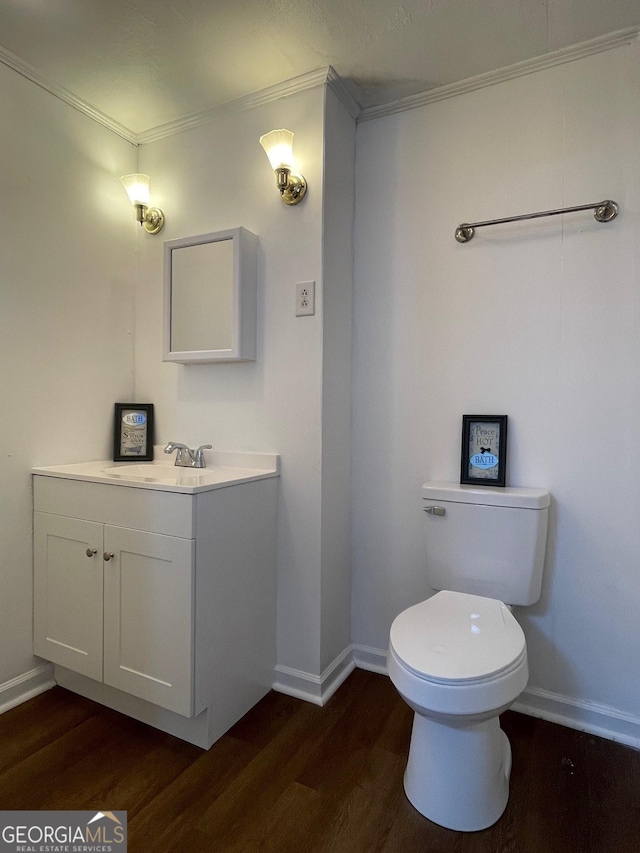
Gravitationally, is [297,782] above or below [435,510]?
below

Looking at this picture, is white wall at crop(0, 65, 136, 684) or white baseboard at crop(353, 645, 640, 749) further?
white wall at crop(0, 65, 136, 684)

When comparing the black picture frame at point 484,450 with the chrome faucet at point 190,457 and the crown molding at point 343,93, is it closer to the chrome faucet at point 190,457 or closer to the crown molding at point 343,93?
the chrome faucet at point 190,457

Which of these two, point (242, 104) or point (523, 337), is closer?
point (523, 337)

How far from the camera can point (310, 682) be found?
1710mm

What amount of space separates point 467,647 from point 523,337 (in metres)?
1.03

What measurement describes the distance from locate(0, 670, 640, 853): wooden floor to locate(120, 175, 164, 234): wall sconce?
6.23 feet

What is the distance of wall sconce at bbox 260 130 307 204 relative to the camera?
63.3 inches

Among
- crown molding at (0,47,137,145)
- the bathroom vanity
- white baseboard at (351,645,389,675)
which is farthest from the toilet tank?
crown molding at (0,47,137,145)

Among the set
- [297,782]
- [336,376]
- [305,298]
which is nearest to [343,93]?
[305,298]

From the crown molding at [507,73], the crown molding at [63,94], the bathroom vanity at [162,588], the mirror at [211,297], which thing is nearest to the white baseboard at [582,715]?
the bathroom vanity at [162,588]

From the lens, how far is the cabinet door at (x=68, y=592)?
158cm

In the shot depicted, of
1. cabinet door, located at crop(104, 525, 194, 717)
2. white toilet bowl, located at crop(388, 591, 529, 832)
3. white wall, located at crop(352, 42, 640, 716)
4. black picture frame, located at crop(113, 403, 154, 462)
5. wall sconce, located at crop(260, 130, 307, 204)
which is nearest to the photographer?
white toilet bowl, located at crop(388, 591, 529, 832)

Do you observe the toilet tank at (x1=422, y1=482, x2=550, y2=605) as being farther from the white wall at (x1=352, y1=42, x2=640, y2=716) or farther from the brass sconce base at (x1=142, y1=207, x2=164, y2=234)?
the brass sconce base at (x1=142, y1=207, x2=164, y2=234)

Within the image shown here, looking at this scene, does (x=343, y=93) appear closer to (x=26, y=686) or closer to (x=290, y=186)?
(x=290, y=186)
